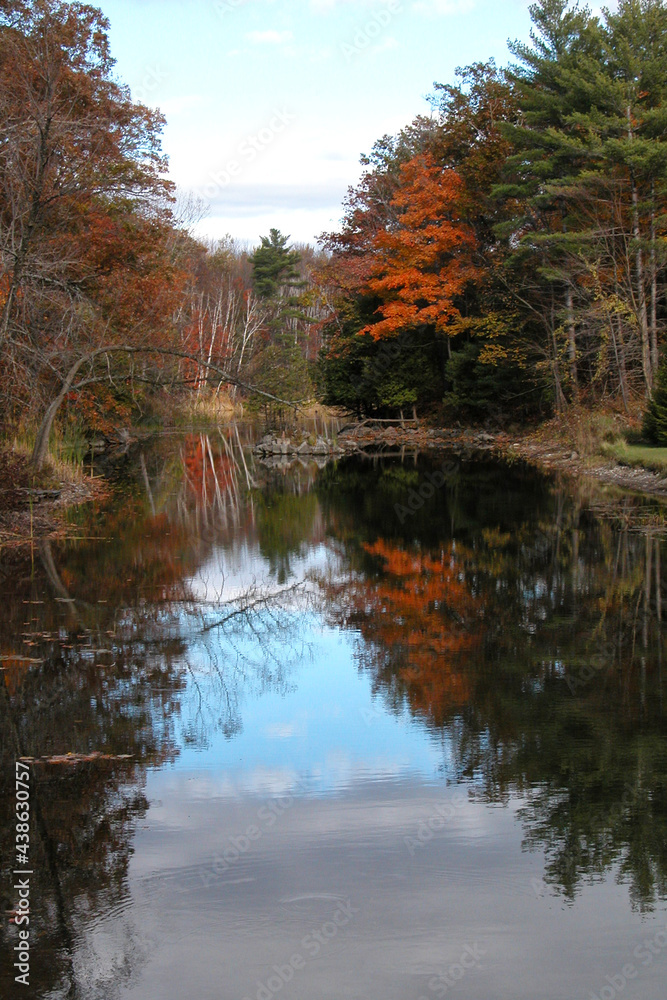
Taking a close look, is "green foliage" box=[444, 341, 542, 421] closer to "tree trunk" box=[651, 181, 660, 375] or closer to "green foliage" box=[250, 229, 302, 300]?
"tree trunk" box=[651, 181, 660, 375]

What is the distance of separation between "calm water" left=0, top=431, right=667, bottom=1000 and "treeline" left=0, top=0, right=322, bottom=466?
18.6 feet

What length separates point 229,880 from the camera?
4.90 meters

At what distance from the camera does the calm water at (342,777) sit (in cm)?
423

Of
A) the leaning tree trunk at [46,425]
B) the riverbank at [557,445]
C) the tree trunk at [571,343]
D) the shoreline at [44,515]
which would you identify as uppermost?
the tree trunk at [571,343]

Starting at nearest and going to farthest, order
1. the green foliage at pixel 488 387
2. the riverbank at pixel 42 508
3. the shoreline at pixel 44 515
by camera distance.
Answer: the shoreline at pixel 44 515
the riverbank at pixel 42 508
the green foliage at pixel 488 387

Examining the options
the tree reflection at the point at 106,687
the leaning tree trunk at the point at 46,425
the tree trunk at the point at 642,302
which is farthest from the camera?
the tree trunk at the point at 642,302

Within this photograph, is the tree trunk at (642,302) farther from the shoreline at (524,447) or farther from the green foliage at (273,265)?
the green foliage at (273,265)

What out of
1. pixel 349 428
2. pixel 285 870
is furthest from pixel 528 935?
pixel 349 428

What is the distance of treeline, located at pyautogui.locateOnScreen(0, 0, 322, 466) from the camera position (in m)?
16.7

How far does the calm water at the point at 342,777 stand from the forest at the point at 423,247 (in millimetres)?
7119

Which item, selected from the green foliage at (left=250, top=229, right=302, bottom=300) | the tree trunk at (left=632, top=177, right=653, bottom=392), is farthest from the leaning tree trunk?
the green foliage at (left=250, top=229, right=302, bottom=300)

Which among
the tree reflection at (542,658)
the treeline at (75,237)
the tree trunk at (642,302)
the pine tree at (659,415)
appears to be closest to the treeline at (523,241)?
the tree trunk at (642,302)

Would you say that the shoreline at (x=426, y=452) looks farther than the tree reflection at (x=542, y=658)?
Yes

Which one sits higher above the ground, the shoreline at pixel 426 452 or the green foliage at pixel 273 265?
the green foliage at pixel 273 265
